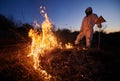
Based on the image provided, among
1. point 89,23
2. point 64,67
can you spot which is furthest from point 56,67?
point 89,23

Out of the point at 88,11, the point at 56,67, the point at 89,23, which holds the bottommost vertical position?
the point at 56,67

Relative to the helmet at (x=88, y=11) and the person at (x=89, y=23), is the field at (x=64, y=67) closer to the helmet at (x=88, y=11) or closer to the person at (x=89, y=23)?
the person at (x=89, y=23)

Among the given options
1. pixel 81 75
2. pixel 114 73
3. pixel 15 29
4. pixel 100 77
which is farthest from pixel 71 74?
pixel 15 29

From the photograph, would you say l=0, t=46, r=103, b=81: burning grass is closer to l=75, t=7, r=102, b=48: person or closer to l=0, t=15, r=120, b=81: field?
l=0, t=15, r=120, b=81: field

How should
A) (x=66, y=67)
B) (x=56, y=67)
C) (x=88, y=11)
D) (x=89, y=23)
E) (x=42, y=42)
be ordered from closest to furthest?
1. (x=66, y=67)
2. (x=56, y=67)
3. (x=42, y=42)
4. (x=88, y=11)
5. (x=89, y=23)

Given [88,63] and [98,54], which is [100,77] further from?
[98,54]

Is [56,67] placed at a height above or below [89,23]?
below

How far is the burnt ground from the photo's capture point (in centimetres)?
698

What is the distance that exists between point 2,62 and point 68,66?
276 centimetres

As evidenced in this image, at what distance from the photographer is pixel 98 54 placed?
966 cm

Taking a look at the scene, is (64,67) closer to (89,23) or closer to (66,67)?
(66,67)

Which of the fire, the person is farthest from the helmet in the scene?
the fire

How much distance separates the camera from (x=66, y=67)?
7.65m

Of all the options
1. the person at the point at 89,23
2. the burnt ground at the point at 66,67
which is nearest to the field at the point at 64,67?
the burnt ground at the point at 66,67
